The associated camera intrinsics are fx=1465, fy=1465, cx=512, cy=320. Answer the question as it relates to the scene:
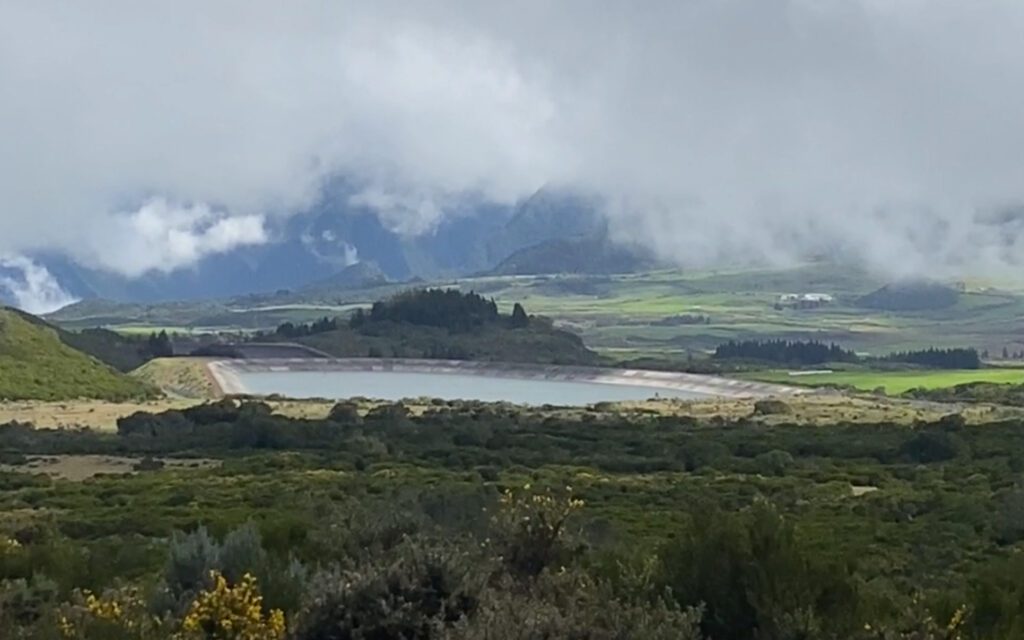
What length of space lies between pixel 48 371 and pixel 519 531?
7006 cm

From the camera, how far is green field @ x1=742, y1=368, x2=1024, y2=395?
90.7 metres

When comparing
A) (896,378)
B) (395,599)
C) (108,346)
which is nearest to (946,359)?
(896,378)

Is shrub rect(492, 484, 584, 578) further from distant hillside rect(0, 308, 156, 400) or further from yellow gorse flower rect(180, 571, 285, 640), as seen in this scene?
distant hillside rect(0, 308, 156, 400)

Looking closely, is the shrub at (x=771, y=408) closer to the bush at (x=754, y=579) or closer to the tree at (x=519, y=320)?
the tree at (x=519, y=320)

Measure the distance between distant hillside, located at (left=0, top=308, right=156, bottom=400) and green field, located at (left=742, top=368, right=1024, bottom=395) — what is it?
1525 inches

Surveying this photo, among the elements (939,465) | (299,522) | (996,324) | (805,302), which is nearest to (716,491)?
(939,465)

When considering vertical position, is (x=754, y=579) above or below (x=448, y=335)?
below

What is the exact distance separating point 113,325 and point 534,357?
10638 cm

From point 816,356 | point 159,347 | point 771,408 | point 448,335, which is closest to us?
point 771,408

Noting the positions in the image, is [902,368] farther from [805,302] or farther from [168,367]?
[805,302]

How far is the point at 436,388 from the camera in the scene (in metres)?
86.2

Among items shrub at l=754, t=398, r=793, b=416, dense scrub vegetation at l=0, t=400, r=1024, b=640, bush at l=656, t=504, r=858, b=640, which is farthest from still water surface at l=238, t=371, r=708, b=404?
bush at l=656, t=504, r=858, b=640

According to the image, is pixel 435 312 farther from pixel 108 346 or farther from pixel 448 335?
pixel 108 346

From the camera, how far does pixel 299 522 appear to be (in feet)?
58.7
